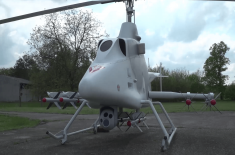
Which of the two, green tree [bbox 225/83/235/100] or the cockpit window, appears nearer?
the cockpit window

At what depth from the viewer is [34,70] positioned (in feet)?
122

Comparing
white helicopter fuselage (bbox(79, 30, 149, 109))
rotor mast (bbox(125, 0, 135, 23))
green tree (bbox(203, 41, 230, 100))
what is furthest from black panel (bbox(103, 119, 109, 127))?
green tree (bbox(203, 41, 230, 100))

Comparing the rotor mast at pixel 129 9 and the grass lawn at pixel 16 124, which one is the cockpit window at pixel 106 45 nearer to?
the rotor mast at pixel 129 9

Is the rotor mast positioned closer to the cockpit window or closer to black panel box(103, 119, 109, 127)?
the cockpit window

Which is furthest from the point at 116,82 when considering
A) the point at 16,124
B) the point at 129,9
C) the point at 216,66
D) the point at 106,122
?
the point at 216,66

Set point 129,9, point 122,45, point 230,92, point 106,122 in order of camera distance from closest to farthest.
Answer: point 106,122
point 122,45
point 129,9
point 230,92

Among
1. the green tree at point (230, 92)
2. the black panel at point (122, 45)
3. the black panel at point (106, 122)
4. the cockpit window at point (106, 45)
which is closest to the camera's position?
the black panel at point (106, 122)

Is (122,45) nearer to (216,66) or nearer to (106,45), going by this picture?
(106,45)

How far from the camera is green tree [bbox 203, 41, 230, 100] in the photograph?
50.8m

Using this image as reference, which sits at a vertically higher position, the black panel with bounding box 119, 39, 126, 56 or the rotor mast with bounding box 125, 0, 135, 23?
the rotor mast with bounding box 125, 0, 135, 23

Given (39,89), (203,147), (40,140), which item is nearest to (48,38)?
(39,89)

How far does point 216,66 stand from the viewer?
50969mm

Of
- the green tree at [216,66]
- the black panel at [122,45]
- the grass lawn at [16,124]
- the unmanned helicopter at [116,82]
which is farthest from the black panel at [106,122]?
the green tree at [216,66]

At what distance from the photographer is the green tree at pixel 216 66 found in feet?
167
